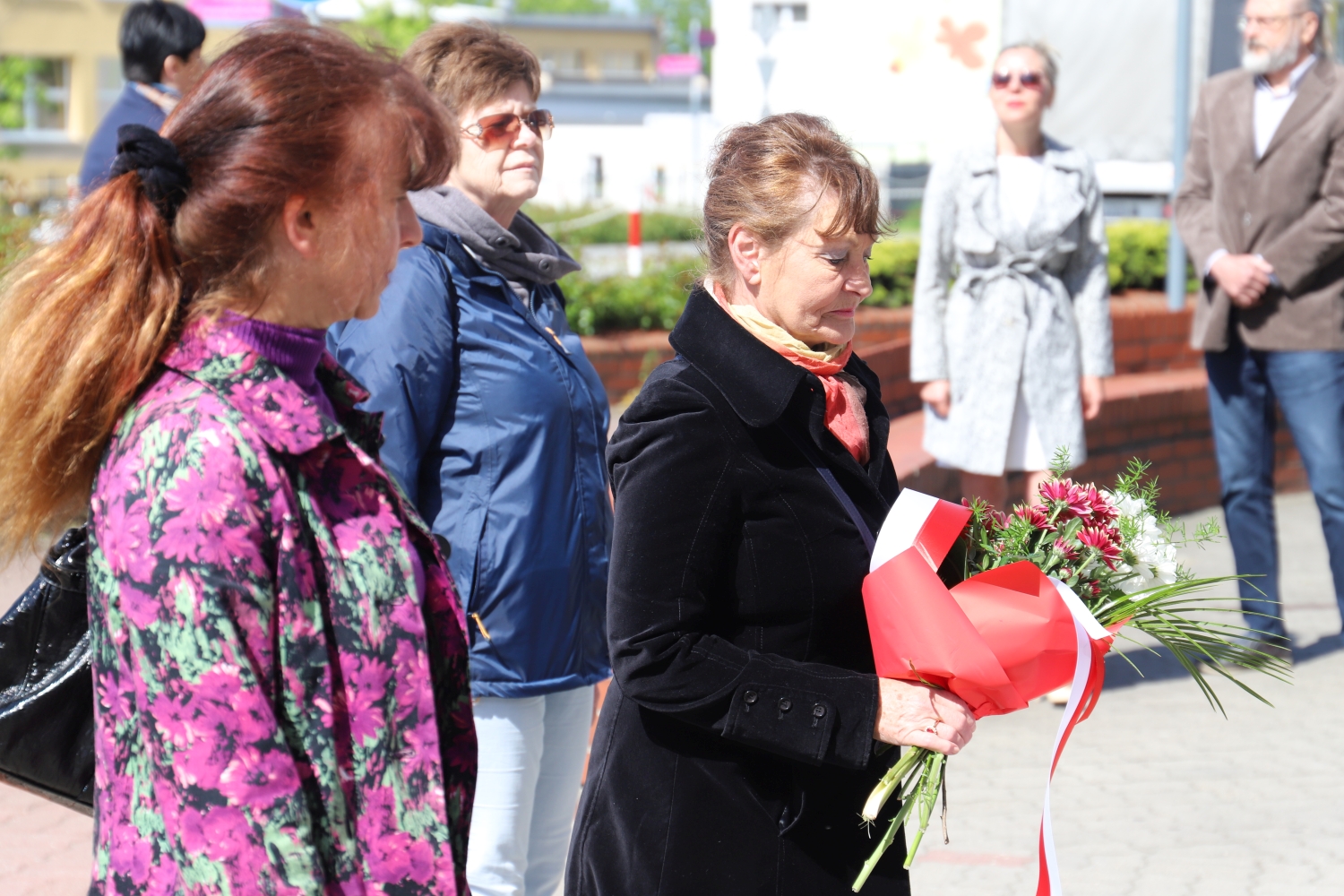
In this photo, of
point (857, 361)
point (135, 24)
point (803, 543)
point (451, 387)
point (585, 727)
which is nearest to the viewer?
point (803, 543)

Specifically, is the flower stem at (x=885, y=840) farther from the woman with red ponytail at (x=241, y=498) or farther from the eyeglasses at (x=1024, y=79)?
the eyeglasses at (x=1024, y=79)

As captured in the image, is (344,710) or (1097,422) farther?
(1097,422)

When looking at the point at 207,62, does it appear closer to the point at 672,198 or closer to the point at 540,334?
the point at 540,334

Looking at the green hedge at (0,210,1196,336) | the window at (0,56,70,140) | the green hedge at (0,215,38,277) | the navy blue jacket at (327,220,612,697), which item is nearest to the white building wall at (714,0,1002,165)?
the green hedge at (0,210,1196,336)

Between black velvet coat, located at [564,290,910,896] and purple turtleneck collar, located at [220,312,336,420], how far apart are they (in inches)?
24.9

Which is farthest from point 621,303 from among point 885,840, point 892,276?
point 885,840

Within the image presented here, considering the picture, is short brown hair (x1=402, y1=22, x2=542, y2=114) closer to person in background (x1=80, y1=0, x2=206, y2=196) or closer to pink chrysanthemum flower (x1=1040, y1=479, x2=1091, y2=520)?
pink chrysanthemum flower (x1=1040, y1=479, x2=1091, y2=520)

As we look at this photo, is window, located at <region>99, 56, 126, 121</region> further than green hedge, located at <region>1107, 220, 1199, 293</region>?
Yes

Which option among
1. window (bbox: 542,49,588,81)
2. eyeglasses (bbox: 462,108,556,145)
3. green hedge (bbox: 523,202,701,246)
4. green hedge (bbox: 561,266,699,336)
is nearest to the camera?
eyeglasses (bbox: 462,108,556,145)

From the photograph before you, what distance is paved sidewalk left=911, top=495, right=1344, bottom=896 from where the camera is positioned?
4098mm

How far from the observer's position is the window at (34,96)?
3366 centimetres

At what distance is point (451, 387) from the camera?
112 inches

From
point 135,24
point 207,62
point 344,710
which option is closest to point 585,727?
point 344,710

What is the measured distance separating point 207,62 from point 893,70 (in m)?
24.0
